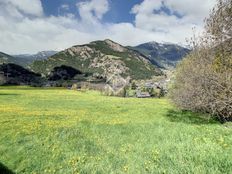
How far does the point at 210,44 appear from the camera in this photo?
27.8 m

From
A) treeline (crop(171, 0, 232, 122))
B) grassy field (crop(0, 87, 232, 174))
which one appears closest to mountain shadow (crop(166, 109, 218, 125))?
treeline (crop(171, 0, 232, 122))

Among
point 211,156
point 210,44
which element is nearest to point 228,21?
point 210,44

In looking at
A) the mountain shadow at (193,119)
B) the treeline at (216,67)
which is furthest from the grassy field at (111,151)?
the mountain shadow at (193,119)

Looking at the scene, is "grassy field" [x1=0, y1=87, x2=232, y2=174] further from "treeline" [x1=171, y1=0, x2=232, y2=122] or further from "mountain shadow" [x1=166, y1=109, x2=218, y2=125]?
"mountain shadow" [x1=166, y1=109, x2=218, y2=125]

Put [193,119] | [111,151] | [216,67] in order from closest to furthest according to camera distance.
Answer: [111,151] < [216,67] < [193,119]

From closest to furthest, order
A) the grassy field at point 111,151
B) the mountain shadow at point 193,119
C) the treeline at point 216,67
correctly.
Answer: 1. the grassy field at point 111,151
2. the treeline at point 216,67
3. the mountain shadow at point 193,119

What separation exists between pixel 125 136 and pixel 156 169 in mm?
8722

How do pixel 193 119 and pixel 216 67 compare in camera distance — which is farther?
pixel 193 119

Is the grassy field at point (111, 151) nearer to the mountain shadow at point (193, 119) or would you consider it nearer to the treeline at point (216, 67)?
the treeline at point (216, 67)

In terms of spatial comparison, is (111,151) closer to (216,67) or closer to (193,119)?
(216,67)

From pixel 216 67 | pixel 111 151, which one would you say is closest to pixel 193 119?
pixel 216 67

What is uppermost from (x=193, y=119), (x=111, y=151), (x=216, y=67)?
(x=216, y=67)

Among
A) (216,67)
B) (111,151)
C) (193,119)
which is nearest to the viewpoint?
(111,151)

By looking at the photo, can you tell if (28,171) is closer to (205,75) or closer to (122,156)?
(122,156)
